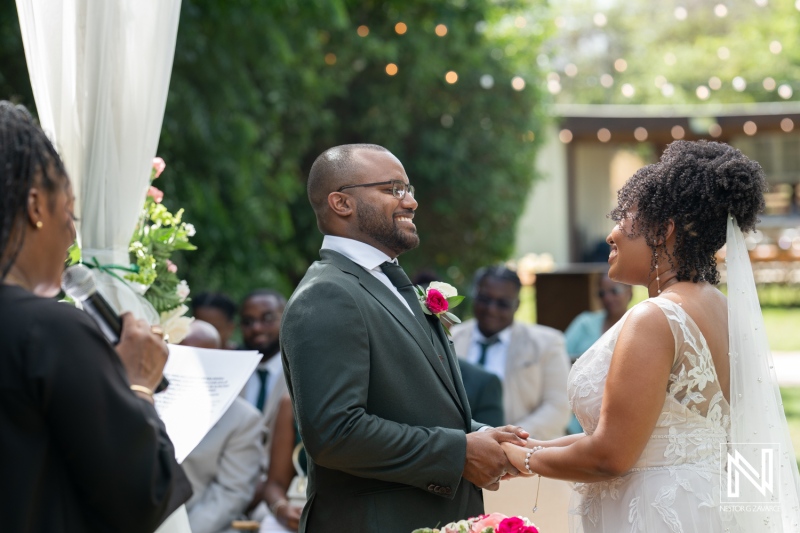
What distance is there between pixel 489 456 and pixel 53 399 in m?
1.83

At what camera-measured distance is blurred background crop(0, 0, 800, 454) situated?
10.9m

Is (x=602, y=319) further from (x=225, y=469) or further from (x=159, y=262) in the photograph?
(x=159, y=262)

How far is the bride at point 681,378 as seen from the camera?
3.52 metres

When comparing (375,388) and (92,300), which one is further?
(375,388)

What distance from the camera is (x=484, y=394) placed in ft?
21.4

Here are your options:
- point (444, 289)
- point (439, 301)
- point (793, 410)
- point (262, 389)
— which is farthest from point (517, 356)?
point (793, 410)

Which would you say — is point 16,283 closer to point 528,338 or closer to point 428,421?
point 428,421

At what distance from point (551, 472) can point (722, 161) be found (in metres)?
1.28

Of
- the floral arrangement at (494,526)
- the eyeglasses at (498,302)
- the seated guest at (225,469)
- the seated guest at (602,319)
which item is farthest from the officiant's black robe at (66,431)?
the seated guest at (602,319)

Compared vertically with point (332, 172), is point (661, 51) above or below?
above

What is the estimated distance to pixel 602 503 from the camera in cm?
381

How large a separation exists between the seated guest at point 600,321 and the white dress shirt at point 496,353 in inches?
53.1

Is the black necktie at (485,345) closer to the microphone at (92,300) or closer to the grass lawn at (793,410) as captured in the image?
the grass lawn at (793,410)

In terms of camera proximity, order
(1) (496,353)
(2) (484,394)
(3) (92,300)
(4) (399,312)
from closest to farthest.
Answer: (3) (92,300), (4) (399,312), (2) (484,394), (1) (496,353)
